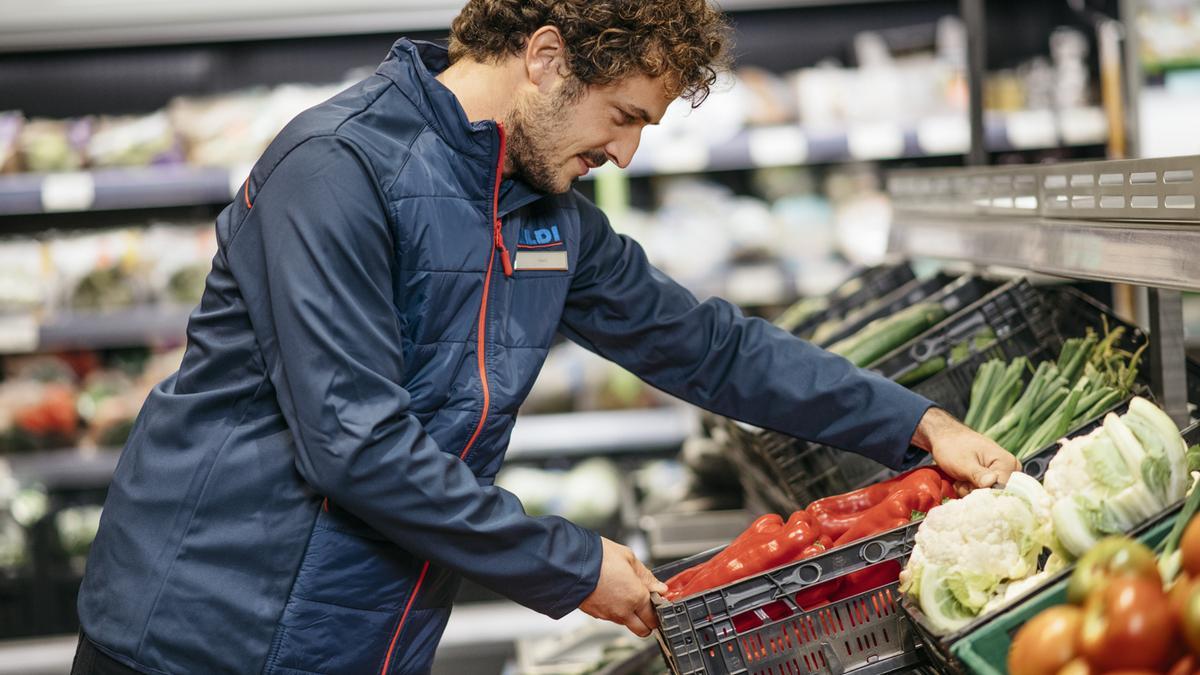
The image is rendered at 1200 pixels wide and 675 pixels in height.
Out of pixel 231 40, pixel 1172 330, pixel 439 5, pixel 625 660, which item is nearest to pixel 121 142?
pixel 231 40

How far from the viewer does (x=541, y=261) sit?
1.95 m

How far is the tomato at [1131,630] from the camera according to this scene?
40.3 inches

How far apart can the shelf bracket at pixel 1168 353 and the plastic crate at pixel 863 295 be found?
4.16ft

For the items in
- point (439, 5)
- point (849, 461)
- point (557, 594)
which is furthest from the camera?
point (439, 5)

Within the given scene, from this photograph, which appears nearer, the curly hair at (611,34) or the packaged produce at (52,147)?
the curly hair at (611,34)

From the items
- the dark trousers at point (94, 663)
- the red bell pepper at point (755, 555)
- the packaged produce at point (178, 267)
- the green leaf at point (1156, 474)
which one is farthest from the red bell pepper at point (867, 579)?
the packaged produce at point (178, 267)

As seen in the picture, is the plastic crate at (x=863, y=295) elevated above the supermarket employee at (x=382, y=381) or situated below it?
below

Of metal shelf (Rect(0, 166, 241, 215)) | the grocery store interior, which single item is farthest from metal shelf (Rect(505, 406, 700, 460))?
metal shelf (Rect(0, 166, 241, 215))

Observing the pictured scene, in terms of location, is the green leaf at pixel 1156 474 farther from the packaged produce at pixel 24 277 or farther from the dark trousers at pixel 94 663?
the packaged produce at pixel 24 277

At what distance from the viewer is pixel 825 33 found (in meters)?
4.82

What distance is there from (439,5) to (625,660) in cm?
241

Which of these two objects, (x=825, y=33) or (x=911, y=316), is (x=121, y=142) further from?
(x=911, y=316)

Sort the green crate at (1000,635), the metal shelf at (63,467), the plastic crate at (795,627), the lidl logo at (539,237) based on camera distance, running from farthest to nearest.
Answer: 1. the metal shelf at (63,467)
2. the lidl logo at (539,237)
3. the plastic crate at (795,627)
4. the green crate at (1000,635)

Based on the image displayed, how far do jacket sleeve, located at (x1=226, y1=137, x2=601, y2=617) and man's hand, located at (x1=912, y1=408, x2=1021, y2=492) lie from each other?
2.04 ft
